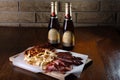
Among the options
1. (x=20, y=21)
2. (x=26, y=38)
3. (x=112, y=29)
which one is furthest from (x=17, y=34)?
(x=112, y=29)

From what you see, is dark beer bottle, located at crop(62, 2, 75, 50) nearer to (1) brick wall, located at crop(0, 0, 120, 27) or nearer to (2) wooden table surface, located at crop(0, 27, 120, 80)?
(2) wooden table surface, located at crop(0, 27, 120, 80)

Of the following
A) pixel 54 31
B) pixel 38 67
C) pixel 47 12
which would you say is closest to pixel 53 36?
pixel 54 31

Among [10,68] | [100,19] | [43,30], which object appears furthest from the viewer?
[100,19]

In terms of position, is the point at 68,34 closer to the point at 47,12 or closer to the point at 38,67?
the point at 38,67

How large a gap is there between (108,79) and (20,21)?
40.9 inches

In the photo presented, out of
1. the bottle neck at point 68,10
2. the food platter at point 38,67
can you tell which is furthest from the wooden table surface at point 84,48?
the bottle neck at point 68,10

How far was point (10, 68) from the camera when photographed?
3.35 ft

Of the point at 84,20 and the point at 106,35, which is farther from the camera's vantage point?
the point at 84,20

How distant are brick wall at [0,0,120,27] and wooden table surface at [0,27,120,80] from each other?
0.32 ft

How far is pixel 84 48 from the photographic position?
4.12 feet

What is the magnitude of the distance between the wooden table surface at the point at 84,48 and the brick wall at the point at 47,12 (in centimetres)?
10

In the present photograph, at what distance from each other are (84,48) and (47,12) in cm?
60

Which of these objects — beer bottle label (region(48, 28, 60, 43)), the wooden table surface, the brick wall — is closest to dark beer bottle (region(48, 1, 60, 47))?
beer bottle label (region(48, 28, 60, 43))

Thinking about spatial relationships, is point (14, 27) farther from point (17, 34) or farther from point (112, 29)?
point (112, 29)
